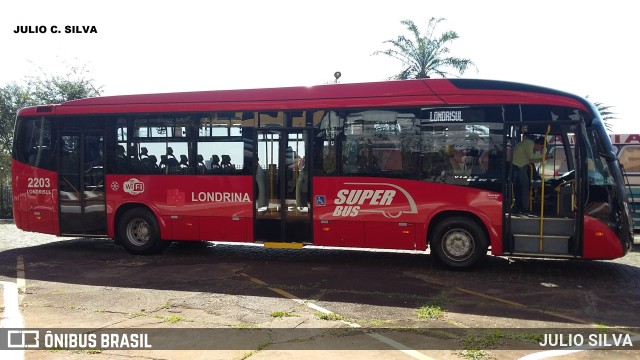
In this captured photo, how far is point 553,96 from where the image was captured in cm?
832

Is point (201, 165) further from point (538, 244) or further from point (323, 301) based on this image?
point (538, 244)

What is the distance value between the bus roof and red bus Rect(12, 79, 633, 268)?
3 cm

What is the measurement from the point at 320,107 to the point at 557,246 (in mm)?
4913

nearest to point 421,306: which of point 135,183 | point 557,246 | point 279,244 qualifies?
point 557,246

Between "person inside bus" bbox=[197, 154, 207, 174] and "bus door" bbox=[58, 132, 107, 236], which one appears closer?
"person inside bus" bbox=[197, 154, 207, 174]

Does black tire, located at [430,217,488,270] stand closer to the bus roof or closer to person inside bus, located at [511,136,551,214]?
person inside bus, located at [511,136,551,214]

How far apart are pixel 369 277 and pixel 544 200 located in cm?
330

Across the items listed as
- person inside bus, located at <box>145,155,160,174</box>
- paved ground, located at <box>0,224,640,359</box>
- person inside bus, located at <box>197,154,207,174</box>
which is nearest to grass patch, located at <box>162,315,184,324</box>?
paved ground, located at <box>0,224,640,359</box>

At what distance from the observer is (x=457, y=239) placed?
8.88 meters

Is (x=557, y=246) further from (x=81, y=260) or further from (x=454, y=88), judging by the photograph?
(x=81, y=260)

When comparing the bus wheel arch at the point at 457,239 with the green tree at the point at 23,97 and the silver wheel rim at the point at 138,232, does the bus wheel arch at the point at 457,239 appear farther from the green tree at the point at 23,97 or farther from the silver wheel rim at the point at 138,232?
the green tree at the point at 23,97

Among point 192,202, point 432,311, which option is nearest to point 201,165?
point 192,202

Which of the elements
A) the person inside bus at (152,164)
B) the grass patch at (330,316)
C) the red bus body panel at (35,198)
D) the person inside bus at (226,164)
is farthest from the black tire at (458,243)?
the red bus body panel at (35,198)

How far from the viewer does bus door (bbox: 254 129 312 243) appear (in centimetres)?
959
